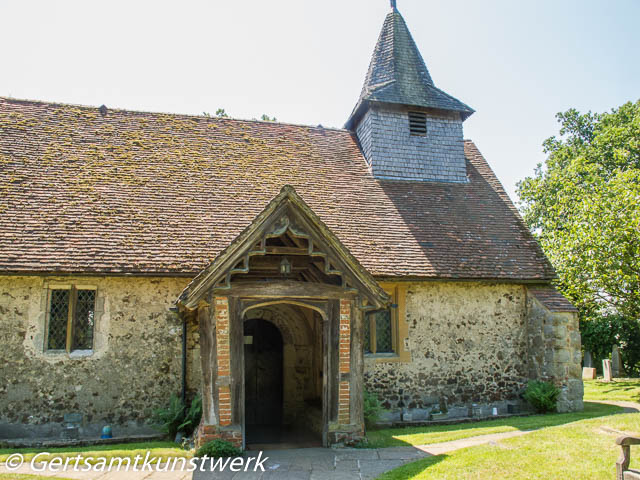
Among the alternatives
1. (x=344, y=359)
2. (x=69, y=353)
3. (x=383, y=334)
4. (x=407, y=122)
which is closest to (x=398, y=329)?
A: (x=383, y=334)

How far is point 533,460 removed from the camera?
7.28m

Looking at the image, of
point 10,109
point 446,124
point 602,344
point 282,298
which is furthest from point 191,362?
point 602,344

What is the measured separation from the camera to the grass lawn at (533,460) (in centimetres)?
671

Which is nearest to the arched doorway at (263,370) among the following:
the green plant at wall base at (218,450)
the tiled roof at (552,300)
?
the green plant at wall base at (218,450)

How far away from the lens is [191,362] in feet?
36.1

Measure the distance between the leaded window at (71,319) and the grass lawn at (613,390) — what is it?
46.4ft

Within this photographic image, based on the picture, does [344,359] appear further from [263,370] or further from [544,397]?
[544,397]

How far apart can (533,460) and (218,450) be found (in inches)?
183

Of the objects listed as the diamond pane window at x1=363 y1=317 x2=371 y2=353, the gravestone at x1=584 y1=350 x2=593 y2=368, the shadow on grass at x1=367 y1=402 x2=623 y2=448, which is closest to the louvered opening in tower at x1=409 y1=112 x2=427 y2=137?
the diamond pane window at x1=363 y1=317 x2=371 y2=353

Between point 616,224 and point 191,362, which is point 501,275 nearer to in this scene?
point 616,224

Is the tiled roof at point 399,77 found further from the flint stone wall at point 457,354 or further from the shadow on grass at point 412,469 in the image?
the shadow on grass at point 412,469

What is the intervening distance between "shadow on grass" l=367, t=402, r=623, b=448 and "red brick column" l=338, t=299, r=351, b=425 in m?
0.71

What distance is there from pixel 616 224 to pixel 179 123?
13611 mm

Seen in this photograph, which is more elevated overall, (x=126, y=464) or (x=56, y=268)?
(x=56, y=268)
